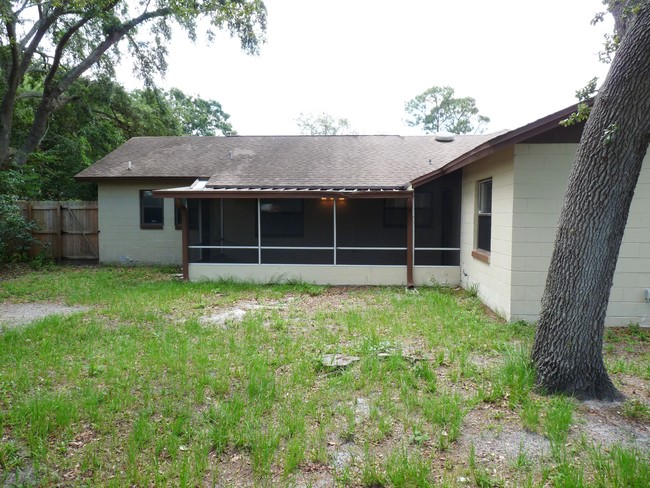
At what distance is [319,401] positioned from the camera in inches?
152

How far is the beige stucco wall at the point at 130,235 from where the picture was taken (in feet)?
43.5

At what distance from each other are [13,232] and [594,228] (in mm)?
13851

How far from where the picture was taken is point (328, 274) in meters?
10.4

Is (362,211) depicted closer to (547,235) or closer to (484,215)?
(484,215)

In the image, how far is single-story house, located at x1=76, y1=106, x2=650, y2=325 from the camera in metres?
6.48

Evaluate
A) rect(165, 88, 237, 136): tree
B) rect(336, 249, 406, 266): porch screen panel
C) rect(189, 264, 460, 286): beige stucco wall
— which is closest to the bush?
rect(189, 264, 460, 286): beige stucco wall

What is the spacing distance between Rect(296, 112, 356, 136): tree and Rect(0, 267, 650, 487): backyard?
133 feet

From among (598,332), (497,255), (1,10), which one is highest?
(1,10)

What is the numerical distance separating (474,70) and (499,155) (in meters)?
26.4

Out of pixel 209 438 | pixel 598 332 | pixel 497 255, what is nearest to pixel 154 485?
pixel 209 438

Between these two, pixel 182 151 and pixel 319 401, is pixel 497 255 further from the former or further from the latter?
pixel 182 151

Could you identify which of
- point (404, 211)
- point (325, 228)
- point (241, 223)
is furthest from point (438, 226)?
point (241, 223)

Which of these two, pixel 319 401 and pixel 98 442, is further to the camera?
pixel 319 401

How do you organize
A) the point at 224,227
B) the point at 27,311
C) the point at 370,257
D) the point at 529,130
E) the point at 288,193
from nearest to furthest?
the point at 529,130 < the point at 27,311 < the point at 288,193 < the point at 370,257 < the point at 224,227
